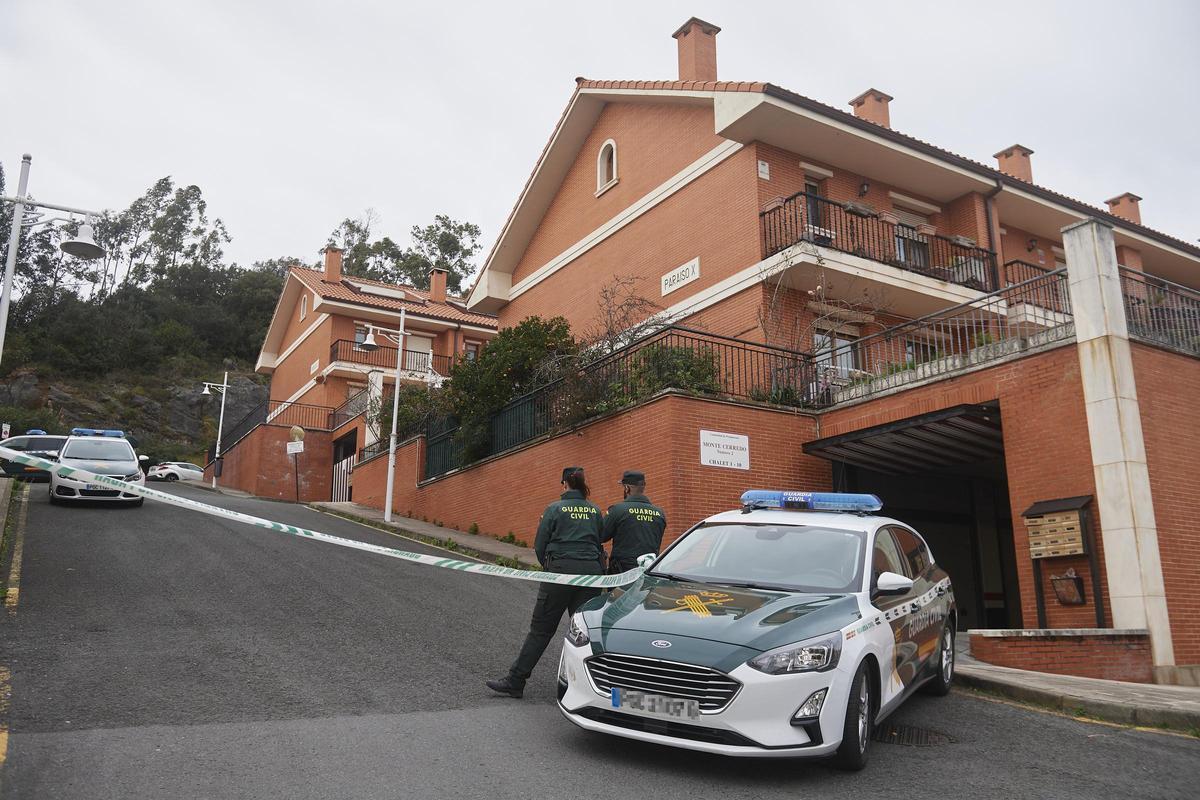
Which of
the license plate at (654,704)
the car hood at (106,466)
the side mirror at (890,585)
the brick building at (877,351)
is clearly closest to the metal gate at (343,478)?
the brick building at (877,351)

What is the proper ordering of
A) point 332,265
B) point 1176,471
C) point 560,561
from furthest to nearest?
point 332,265 → point 1176,471 → point 560,561

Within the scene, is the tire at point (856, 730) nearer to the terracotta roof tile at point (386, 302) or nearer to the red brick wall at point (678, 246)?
the red brick wall at point (678, 246)

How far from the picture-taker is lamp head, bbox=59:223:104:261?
12.4 m

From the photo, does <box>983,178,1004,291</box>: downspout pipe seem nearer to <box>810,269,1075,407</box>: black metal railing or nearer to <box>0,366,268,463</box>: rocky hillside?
<box>810,269,1075,407</box>: black metal railing

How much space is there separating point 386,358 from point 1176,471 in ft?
104

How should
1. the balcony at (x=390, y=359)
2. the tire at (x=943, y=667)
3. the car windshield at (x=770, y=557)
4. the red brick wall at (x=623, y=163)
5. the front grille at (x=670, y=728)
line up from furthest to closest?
1. the balcony at (x=390, y=359)
2. the red brick wall at (x=623, y=163)
3. the tire at (x=943, y=667)
4. the car windshield at (x=770, y=557)
5. the front grille at (x=670, y=728)

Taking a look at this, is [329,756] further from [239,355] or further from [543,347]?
[239,355]

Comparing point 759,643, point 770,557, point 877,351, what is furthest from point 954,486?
point 759,643

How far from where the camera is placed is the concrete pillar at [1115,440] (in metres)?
9.37

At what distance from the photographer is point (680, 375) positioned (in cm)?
1372

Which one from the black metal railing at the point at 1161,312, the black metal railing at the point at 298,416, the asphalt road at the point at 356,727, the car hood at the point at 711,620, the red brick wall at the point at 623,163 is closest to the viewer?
the asphalt road at the point at 356,727

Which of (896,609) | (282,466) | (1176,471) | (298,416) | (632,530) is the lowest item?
(896,609)

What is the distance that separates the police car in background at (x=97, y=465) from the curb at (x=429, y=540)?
4922mm

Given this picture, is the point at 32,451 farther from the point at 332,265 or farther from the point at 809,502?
the point at 809,502
